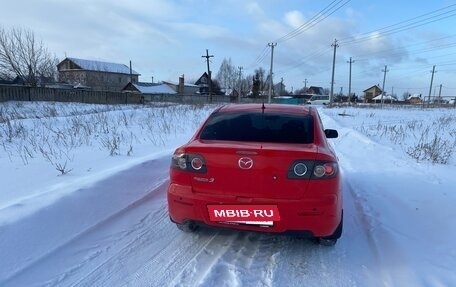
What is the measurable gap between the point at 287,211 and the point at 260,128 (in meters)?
1.14

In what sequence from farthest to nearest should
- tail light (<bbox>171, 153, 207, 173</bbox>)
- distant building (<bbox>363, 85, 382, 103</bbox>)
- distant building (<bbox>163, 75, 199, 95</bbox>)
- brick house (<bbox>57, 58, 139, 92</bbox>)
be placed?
distant building (<bbox>363, 85, 382, 103</bbox>) → distant building (<bbox>163, 75, 199, 95</bbox>) → brick house (<bbox>57, 58, 139, 92</bbox>) → tail light (<bbox>171, 153, 207, 173</bbox>)

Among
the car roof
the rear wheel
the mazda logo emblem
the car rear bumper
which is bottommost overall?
the rear wheel

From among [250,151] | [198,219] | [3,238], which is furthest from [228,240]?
[3,238]

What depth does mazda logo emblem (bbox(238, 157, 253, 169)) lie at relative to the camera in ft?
11.2

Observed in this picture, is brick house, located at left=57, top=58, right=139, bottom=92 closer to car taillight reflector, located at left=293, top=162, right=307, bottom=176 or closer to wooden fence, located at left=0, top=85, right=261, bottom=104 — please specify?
wooden fence, located at left=0, top=85, right=261, bottom=104

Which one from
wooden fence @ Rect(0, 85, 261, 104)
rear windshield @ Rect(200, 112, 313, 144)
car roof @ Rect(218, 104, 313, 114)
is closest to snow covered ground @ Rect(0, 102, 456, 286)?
rear windshield @ Rect(200, 112, 313, 144)

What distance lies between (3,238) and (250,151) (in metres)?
2.55

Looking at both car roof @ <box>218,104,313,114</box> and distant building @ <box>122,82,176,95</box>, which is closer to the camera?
car roof @ <box>218,104,313,114</box>

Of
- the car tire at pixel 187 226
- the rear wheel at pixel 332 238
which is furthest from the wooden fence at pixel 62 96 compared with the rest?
the rear wheel at pixel 332 238

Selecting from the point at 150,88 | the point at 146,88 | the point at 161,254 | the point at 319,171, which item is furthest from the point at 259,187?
the point at 150,88

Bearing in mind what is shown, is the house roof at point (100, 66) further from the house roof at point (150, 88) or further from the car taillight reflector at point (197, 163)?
the car taillight reflector at point (197, 163)

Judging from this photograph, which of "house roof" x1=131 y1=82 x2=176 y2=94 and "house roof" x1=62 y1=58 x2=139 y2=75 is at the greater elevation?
"house roof" x1=62 y1=58 x2=139 y2=75

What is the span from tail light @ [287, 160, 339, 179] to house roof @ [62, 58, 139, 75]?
8545 cm

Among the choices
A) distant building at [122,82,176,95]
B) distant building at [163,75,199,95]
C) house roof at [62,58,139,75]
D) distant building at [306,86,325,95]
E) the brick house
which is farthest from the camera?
distant building at [306,86,325,95]
